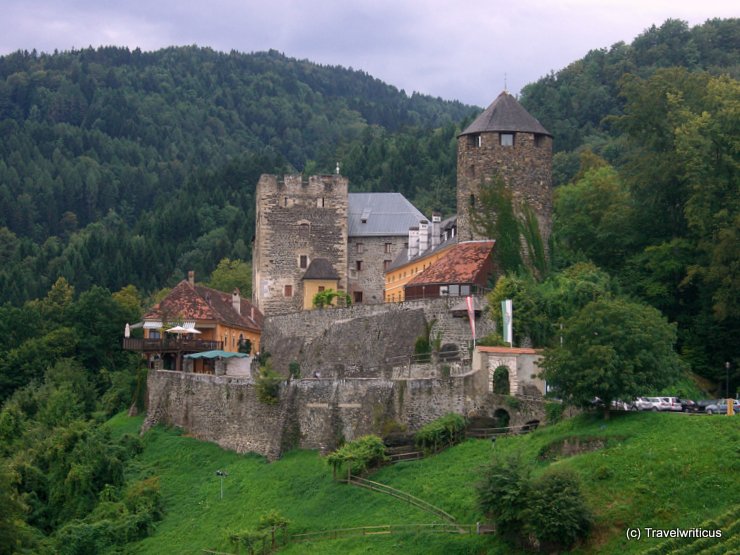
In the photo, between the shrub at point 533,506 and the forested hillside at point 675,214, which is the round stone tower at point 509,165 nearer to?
the forested hillside at point 675,214

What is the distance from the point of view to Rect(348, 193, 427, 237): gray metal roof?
267ft

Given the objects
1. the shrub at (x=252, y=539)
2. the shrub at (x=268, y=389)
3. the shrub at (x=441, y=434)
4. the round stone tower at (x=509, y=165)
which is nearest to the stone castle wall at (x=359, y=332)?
the shrub at (x=268, y=389)

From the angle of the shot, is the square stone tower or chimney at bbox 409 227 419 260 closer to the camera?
chimney at bbox 409 227 419 260

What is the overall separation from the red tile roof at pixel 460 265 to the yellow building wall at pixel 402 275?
2.98 meters

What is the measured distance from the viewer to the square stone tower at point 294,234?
79.2m

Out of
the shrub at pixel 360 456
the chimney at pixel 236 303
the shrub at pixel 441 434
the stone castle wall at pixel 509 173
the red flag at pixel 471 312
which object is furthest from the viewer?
the chimney at pixel 236 303

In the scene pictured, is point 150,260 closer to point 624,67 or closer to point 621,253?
point 624,67

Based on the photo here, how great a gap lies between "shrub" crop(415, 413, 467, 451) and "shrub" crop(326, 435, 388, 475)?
150 cm

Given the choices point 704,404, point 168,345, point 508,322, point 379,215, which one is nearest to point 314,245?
point 379,215

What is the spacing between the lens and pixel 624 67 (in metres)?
138

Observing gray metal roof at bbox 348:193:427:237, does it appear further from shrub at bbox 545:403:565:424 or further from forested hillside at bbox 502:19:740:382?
shrub at bbox 545:403:565:424

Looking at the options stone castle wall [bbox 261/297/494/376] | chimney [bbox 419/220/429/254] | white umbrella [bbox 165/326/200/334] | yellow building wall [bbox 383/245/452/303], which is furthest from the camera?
chimney [bbox 419/220/429/254]

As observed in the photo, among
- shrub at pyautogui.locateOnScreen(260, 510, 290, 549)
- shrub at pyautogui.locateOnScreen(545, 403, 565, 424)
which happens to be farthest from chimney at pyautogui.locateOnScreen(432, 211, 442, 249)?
shrub at pyautogui.locateOnScreen(260, 510, 290, 549)

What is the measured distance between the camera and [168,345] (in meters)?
70.5
